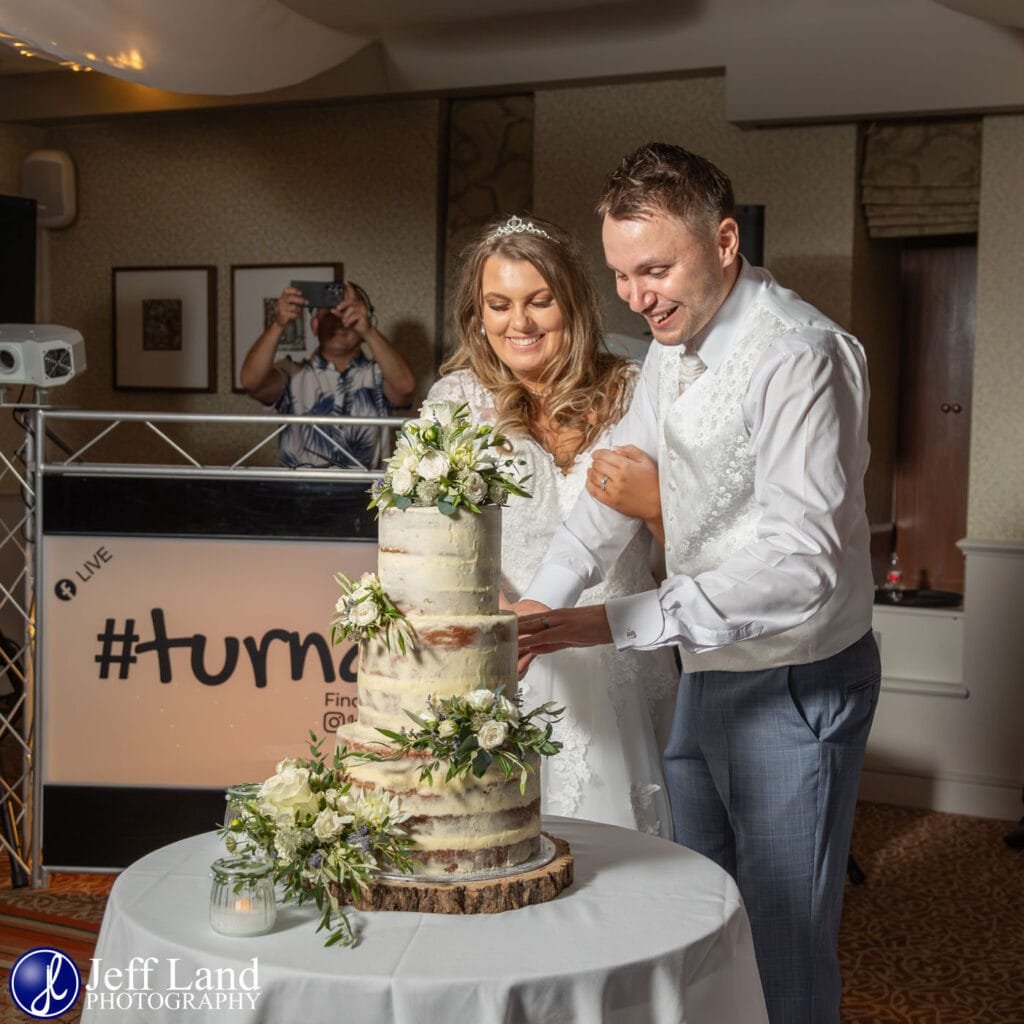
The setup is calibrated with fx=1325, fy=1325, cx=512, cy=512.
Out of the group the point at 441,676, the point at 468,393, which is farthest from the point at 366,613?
the point at 468,393

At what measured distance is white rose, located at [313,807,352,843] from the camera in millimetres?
1526

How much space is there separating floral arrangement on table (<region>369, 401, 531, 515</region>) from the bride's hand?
1.84 ft

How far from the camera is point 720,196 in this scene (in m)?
1.88

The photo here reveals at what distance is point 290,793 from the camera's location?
5.14 feet

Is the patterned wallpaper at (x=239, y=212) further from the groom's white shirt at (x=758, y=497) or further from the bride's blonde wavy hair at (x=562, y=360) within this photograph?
the groom's white shirt at (x=758, y=497)

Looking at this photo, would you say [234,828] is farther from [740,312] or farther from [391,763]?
[740,312]

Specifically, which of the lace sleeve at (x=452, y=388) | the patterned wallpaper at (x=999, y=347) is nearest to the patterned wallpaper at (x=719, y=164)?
the patterned wallpaper at (x=999, y=347)

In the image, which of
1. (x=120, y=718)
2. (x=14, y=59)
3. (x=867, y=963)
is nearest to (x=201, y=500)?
(x=120, y=718)

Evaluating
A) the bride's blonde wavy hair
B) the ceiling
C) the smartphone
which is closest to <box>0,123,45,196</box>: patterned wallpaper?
the ceiling

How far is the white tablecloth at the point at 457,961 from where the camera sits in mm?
1329

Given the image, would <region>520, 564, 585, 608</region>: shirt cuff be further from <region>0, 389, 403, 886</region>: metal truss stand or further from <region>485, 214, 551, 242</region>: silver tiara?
<region>0, 389, 403, 886</region>: metal truss stand

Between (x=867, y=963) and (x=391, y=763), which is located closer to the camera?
(x=391, y=763)

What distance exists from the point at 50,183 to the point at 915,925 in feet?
16.9

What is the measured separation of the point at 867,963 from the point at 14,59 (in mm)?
5200
